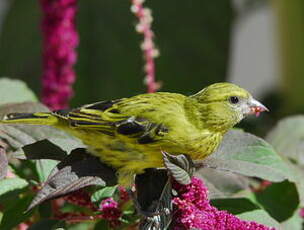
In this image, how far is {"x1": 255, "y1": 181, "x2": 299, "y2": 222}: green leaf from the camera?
1.27m

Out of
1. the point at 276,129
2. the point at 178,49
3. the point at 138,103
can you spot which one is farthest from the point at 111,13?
the point at 138,103

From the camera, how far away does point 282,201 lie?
1275 mm

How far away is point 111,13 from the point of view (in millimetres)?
2348

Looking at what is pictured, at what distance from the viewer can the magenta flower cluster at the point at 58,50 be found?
57.6 inches

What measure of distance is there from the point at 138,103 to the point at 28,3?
4.60 ft

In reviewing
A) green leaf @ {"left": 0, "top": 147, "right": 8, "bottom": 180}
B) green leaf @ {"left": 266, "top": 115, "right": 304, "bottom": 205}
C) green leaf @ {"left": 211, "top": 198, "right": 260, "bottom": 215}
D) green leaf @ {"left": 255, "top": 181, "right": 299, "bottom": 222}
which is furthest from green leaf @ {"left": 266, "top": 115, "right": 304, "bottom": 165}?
green leaf @ {"left": 0, "top": 147, "right": 8, "bottom": 180}

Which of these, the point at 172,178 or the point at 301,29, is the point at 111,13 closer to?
the point at 301,29

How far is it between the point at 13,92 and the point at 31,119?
0.74 ft

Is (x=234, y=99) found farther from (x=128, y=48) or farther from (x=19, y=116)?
(x=128, y=48)

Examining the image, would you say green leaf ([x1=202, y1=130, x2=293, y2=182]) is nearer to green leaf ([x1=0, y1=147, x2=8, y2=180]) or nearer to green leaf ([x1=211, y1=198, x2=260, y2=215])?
green leaf ([x1=211, y1=198, x2=260, y2=215])

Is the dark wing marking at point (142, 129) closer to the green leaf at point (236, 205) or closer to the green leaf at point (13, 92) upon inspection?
the green leaf at point (236, 205)

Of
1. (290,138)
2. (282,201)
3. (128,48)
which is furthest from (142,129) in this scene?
(128,48)

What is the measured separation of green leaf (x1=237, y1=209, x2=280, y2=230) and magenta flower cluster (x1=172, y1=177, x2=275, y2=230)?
161 millimetres

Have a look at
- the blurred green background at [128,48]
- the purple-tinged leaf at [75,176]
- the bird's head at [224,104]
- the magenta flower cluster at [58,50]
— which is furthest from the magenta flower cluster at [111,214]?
the blurred green background at [128,48]
